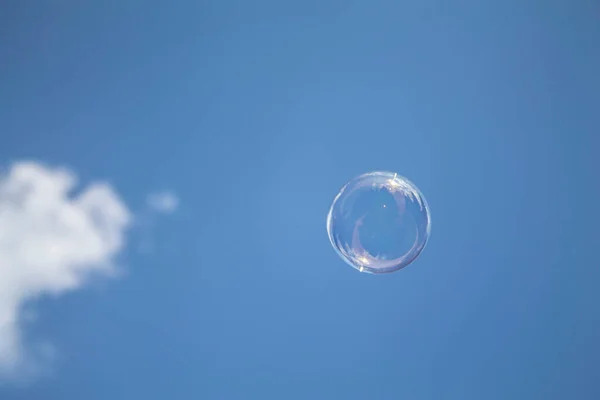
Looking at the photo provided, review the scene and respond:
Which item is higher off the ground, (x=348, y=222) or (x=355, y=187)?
(x=355, y=187)

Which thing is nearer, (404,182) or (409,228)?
(409,228)

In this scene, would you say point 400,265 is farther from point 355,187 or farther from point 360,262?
point 355,187

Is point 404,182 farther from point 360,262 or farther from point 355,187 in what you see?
point 360,262

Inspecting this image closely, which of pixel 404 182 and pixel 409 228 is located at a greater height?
pixel 404 182

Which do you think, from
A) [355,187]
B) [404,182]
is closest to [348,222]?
[355,187]

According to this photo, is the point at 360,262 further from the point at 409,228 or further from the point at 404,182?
the point at 404,182
